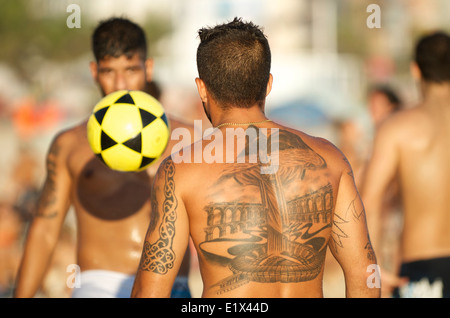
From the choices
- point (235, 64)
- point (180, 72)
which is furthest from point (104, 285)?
point (180, 72)

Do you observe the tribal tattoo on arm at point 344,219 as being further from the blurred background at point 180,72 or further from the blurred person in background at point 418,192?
the blurred person in background at point 418,192

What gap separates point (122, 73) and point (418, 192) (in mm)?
2710

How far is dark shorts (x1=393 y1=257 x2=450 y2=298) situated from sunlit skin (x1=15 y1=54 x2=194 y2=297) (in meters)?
2.34

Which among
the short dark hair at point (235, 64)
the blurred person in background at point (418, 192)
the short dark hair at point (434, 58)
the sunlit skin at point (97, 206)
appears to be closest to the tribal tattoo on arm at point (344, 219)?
the short dark hair at point (235, 64)

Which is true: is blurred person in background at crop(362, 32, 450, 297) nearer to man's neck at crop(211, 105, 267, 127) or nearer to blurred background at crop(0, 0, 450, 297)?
blurred background at crop(0, 0, 450, 297)

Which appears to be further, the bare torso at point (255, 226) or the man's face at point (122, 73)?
the man's face at point (122, 73)

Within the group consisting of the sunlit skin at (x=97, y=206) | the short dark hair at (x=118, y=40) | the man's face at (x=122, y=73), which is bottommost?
the sunlit skin at (x=97, y=206)

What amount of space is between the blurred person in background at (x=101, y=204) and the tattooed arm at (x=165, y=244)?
5.45 ft

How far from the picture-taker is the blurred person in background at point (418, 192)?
5559 mm

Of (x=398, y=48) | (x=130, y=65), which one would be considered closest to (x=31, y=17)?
(x=130, y=65)

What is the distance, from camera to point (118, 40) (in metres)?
5.28

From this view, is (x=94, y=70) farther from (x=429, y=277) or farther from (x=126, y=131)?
(x=429, y=277)
